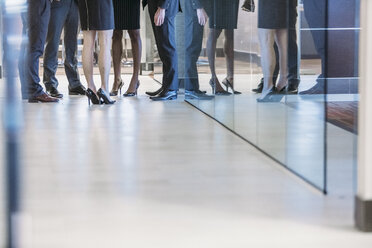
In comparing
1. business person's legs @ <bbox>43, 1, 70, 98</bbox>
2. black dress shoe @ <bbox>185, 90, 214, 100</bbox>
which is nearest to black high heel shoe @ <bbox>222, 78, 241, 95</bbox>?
black dress shoe @ <bbox>185, 90, 214, 100</bbox>

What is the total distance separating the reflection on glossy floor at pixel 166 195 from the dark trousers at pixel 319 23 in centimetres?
49

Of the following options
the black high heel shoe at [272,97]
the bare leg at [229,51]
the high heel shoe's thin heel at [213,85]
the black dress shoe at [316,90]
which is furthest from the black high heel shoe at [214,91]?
the black dress shoe at [316,90]

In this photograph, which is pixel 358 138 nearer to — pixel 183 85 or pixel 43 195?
pixel 43 195

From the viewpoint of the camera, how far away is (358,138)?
100 inches

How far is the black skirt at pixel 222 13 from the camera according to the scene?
443 centimetres

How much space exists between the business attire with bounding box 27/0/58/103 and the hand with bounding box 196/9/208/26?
1.25 meters

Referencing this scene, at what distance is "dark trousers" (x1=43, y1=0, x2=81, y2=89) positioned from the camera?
6416mm

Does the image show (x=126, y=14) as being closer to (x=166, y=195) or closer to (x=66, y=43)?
(x=66, y=43)

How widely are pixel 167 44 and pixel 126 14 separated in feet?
1.52

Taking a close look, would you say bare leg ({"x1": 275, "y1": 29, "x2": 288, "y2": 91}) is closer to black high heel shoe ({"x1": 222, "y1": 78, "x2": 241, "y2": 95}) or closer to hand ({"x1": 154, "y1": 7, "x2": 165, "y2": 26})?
black high heel shoe ({"x1": 222, "y1": 78, "x2": 241, "y2": 95})

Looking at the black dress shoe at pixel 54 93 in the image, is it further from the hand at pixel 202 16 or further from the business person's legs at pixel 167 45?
the hand at pixel 202 16

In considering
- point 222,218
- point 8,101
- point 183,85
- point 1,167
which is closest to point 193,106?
point 183,85

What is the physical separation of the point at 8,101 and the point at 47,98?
4736mm

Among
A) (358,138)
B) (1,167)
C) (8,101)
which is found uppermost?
(8,101)
